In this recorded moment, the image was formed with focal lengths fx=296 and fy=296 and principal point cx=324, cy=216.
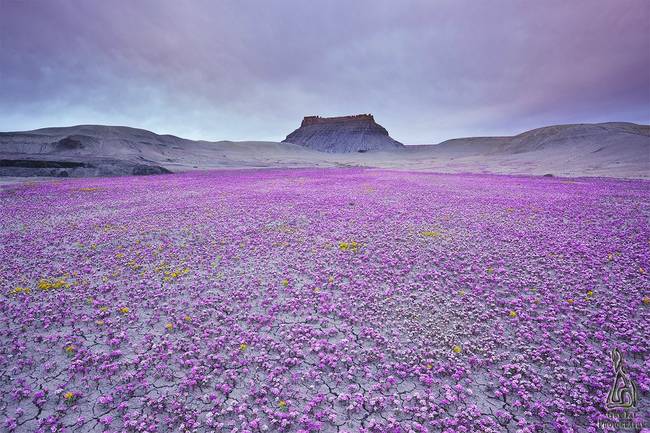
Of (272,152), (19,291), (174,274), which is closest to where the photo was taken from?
(19,291)

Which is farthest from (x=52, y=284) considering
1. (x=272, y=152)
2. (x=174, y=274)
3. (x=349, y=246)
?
(x=272, y=152)

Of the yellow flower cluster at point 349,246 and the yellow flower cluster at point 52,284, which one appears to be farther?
Result: the yellow flower cluster at point 349,246

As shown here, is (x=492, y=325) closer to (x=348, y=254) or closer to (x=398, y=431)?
(x=398, y=431)

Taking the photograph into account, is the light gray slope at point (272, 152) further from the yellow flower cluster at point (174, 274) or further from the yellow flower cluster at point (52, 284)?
the yellow flower cluster at point (174, 274)

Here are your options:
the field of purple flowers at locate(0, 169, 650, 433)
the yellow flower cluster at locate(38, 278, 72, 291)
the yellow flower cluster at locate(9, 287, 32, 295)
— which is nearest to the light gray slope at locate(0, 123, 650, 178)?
the field of purple flowers at locate(0, 169, 650, 433)

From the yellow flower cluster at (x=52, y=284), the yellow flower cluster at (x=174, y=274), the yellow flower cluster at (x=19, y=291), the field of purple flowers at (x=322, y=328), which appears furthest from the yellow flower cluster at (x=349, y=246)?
the yellow flower cluster at (x=19, y=291)

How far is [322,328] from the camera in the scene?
7.62 metres

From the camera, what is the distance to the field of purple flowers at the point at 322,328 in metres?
5.19

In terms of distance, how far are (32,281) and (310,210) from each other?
1458 cm

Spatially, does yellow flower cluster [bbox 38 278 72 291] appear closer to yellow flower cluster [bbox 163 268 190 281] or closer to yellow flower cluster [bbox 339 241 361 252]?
yellow flower cluster [bbox 163 268 190 281]

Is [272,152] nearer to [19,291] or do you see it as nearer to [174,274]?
[174,274]

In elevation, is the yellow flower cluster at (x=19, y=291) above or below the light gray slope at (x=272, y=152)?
below

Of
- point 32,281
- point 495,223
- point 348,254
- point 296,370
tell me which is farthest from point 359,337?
point 495,223

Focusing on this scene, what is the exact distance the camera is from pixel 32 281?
10.1 metres
